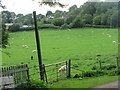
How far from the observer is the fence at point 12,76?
230 inches

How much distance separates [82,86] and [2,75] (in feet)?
7.97

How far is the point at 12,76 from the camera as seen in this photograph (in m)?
5.98

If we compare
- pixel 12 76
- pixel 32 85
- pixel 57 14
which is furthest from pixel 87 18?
pixel 12 76

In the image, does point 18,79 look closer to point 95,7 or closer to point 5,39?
point 5,39

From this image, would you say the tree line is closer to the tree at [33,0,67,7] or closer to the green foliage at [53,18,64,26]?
the green foliage at [53,18,64,26]

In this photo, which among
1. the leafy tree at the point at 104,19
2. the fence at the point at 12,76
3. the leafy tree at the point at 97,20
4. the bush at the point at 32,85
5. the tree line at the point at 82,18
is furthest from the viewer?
the leafy tree at the point at 97,20

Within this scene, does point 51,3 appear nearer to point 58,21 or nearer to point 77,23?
point 77,23

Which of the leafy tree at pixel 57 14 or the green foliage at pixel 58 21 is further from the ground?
the leafy tree at pixel 57 14

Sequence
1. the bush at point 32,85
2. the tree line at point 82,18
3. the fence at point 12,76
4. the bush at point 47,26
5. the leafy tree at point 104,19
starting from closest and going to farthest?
the fence at point 12,76 < the bush at point 32,85 < the tree line at point 82,18 < the leafy tree at point 104,19 < the bush at point 47,26

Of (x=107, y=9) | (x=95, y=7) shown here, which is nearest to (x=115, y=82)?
(x=107, y=9)

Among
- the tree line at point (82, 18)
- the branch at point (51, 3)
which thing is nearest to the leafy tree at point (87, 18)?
the tree line at point (82, 18)

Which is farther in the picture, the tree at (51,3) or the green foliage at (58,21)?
the green foliage at (58,21)

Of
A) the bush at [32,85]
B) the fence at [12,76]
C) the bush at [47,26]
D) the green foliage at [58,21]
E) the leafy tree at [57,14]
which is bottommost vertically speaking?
the bush at [32,85]

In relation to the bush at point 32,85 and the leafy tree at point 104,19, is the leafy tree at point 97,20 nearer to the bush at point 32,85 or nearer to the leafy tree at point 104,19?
the leafy tree at point 104,19
